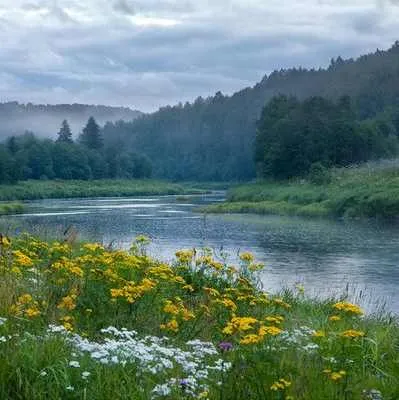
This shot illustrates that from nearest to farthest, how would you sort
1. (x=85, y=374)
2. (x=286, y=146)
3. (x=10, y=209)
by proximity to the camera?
1. (x=85, y=374)
2. (x=10, y=209)
3. (x=286, y=146)

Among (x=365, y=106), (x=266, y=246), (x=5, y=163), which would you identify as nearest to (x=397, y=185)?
(x=266, y=246)

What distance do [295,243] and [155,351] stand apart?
25.6m

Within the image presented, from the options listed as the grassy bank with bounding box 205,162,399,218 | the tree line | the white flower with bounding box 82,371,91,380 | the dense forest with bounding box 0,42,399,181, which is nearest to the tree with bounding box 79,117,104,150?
the dense forest with bounding box 0,42,399,181

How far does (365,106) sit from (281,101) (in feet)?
192

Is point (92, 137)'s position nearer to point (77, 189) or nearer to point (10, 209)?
point (77, 189)

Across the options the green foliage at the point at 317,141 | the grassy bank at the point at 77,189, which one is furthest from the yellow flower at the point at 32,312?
the grassy bank at the point at 77,189

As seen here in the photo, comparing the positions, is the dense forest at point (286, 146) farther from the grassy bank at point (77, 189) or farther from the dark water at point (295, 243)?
the dark water at point (295, 243)

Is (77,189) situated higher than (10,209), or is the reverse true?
(10,209)

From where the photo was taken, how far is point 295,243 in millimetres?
31281

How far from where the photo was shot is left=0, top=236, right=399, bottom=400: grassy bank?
5504 millimetres

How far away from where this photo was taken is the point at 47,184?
110500mm

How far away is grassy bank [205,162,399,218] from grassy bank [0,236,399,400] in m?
38.6

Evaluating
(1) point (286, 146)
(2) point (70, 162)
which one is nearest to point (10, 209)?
(1) point (286, 146)

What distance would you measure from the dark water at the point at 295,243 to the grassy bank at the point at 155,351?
566 cm
